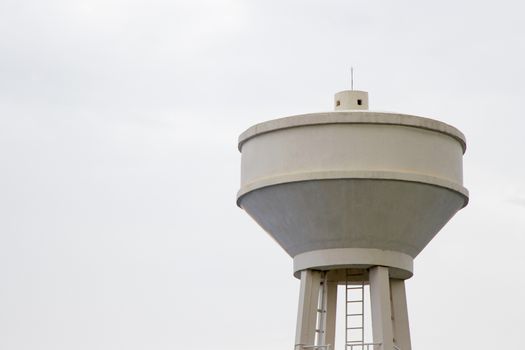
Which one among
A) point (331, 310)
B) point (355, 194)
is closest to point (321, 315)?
point (331, 310)

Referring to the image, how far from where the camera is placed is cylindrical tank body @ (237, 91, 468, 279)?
29.1 metres

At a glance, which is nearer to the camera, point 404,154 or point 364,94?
point 404,154

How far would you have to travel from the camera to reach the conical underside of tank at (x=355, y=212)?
2906 cm

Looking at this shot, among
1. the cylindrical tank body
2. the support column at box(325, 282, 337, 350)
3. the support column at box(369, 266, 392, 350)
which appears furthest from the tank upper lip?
the support column at box(325, 282, 337, 350)

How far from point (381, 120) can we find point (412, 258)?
3.34 metres

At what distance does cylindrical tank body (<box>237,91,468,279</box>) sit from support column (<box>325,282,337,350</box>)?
6.59ft

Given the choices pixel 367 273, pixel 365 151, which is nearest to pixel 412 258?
pixel 367 273

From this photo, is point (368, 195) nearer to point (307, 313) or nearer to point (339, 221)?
point (339, 221)

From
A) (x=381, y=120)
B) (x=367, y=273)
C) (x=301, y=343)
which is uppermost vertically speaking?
(x=381, y=120)

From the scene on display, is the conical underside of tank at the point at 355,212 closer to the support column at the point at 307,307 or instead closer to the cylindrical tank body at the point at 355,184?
the cylindrical tank body at the point at 355,184

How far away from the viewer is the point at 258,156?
3022 centimetres

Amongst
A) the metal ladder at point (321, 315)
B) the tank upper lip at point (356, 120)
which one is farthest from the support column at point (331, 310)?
the tank upper lip at point (356, 120)

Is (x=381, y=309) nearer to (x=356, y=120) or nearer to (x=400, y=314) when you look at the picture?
(x=400, y=314)

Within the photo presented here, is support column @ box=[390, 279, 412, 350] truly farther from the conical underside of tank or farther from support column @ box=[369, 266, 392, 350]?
the conical underside of tank
